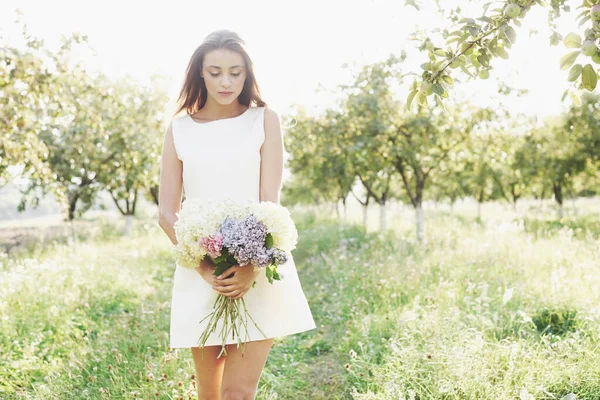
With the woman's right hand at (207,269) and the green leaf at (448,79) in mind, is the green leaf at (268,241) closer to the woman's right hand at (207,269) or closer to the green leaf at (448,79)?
the woman's right hand at (207,269)

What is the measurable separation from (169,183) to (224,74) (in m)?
0.66

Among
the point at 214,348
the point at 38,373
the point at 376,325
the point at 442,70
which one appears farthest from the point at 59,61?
the point at 442,70

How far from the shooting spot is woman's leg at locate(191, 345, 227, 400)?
2599mm

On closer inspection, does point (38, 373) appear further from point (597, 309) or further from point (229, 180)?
point (597, 309)

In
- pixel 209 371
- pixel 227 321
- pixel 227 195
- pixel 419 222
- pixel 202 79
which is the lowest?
pixel 419 222

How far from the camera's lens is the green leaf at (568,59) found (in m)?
1.59

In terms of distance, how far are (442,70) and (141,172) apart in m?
14.5

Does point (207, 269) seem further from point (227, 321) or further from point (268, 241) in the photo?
point (268, 241)

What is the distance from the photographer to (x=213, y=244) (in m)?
2.21

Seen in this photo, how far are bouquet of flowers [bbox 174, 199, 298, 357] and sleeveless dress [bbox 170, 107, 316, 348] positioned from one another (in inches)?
5.7

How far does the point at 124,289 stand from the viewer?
25.6 feet

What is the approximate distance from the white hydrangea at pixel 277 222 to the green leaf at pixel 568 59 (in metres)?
1.23

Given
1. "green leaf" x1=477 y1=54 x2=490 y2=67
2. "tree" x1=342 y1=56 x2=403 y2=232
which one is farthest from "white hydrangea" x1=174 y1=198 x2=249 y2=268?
"tree" x1=342 y1=56 x2=403 y2=232

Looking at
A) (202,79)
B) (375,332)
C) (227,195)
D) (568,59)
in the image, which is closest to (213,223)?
(227,195)
